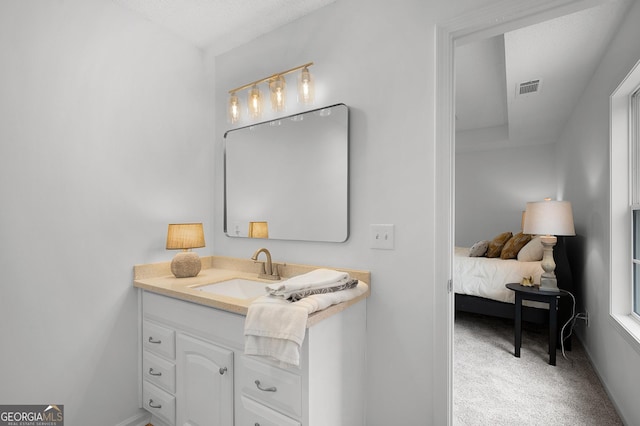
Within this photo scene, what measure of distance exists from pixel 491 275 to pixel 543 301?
22.9 inches

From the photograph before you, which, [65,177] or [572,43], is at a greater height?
[572,43]

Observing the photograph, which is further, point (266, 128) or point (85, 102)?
point (266, 128)

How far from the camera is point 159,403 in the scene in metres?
1.71

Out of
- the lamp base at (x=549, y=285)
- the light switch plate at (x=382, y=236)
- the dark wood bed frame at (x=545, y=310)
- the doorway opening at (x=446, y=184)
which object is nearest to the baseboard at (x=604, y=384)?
the dark wood bed frame at (x=545, y=310)

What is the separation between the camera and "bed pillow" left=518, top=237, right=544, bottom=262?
10.6ft

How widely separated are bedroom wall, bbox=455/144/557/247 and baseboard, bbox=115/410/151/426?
16.7 feet

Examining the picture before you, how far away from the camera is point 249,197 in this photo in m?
2.08

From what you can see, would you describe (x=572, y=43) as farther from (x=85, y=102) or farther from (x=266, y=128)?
(x=85, y=102)

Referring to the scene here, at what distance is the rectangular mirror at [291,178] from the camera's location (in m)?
1.69

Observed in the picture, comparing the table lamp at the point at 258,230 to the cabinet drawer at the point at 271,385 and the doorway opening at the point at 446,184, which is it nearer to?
the cabinet drawer at the point at 271,385

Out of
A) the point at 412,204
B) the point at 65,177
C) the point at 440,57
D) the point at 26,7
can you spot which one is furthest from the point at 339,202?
the point at 26,7

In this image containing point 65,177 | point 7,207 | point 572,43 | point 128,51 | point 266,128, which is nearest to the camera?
point 7,207

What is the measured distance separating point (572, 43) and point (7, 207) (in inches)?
134

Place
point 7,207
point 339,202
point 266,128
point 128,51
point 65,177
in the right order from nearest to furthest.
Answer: point 7,207, point 65,177, point 339,202, point 128,51, point 266,128
